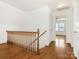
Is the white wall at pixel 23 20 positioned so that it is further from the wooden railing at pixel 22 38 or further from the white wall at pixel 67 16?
the white wall at pixel 67 16

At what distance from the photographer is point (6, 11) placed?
14.4 ft

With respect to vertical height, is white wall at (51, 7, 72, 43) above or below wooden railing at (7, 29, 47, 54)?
above

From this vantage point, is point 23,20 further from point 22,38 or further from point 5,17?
point 5,17

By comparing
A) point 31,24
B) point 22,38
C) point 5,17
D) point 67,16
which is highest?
point 67,16

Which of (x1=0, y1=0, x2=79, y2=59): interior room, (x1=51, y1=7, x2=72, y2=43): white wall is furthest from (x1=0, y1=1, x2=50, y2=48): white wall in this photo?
(x1=51, y1=7, x2=72, y2=43): white wall

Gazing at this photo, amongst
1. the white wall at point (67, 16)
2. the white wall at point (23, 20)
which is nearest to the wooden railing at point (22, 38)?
the white wall at point (23, 20)

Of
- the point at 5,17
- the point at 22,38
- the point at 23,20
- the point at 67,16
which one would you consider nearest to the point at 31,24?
the point at 23,20

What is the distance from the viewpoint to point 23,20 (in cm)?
652

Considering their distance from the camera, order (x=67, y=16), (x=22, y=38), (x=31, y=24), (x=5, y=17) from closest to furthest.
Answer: (x=5, y=17) → (x=22, y=38) → (x=31, y=24) → (x=67, y=16)

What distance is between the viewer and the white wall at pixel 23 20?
4.66m

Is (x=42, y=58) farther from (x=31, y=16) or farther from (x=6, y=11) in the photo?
(x=31, y=16)

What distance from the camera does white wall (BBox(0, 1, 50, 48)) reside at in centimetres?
466

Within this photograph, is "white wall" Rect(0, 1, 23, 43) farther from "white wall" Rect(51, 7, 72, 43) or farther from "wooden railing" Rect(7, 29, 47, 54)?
"white wall" Rect(51, 7, 72, 43)

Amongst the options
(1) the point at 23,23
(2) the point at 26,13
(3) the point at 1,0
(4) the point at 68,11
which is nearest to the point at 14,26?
(1) the point at 23,23
